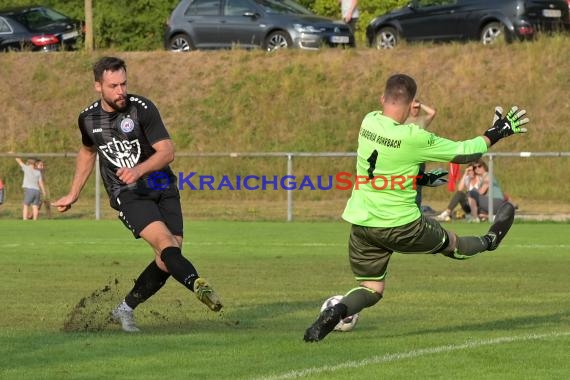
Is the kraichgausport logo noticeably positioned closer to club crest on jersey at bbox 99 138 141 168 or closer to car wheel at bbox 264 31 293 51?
car wheel at bbox 264 31 293 51

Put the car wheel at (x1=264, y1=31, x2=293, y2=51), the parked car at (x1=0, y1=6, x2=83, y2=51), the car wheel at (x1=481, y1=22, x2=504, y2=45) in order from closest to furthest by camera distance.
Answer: the car wheel at (x1=481, y1=22, x2=504, y2=45) → the car wheel at (x1=264, y1=31, x2=293, y2=51) → the parked car at (x1=0, y1=6, x2=83, y2=51)

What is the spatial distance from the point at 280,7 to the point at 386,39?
313cm

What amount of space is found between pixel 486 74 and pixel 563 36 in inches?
86.5

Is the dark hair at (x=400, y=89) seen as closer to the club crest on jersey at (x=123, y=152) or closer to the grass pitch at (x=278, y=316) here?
the grass pitch at (x=278, y=316)

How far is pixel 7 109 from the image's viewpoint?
1496 inches

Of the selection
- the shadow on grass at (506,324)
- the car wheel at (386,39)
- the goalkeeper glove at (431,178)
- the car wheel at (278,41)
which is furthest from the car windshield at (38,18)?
the goalkeeper glove at (431,178)

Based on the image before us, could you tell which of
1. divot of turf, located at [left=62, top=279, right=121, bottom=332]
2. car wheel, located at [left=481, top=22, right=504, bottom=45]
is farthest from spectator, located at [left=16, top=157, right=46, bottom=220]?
divot of turf, located at [left=62, top=279, right=121, bottom=332]

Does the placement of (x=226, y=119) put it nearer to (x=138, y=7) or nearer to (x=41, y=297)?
(x=138, y=7)

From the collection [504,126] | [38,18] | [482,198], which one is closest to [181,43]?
[38,18]

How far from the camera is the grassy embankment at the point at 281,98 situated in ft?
109

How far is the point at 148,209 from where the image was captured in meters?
9.88

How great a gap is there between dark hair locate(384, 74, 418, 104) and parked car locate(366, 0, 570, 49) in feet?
82.4

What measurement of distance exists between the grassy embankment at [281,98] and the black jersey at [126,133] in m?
21.4

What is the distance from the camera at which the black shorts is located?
985cm
